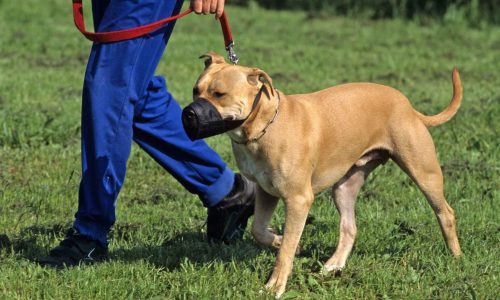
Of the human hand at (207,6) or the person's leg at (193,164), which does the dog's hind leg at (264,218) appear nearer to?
the person's leg at (193,164)

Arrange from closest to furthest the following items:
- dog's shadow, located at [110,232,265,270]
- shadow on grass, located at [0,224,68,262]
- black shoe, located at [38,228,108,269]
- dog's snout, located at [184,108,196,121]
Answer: dog's snout, located at [184,108,196,121] < black shoe, located at [38,228,108,269] < dog's shadow, located at [110,232,265,270] < shadow on grass, located at [0,224,68,262]

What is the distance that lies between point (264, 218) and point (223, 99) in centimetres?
83

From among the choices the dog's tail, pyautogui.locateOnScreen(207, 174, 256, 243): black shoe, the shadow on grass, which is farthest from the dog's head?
the shadow on grass

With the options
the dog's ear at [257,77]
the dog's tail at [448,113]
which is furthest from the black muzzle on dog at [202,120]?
the dog's tail at [448,113]

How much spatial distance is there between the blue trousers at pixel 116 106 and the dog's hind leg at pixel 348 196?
95 centimetres

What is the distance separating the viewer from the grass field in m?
4.64

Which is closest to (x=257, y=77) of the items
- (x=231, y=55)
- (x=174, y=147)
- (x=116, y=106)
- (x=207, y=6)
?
(x=231, y=55)

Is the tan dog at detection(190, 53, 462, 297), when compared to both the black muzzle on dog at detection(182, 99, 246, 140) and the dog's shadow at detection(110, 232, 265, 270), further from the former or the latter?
the dog's shadow at detection(110, 232, 265, 270)

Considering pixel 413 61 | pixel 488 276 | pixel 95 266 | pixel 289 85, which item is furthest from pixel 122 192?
pixel 413 61

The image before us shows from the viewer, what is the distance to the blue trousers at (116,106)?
15.3 feet

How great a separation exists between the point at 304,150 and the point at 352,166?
0.68 meters

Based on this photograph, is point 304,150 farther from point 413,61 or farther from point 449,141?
point 413,61

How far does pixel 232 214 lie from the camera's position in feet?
17.7

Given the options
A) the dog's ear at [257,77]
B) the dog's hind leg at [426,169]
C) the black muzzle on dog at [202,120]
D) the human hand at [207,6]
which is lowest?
the dog's hind leg at [426,169]
